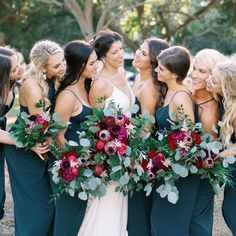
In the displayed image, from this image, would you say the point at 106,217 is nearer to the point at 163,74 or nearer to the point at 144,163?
the point at 144,163

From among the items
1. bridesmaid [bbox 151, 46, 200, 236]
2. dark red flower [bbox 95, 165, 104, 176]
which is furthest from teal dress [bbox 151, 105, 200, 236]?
dark red flower [bbox 95, 165, 104, 176]

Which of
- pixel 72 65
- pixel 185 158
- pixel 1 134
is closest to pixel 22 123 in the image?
pixel 1 134

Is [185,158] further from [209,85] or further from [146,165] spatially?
[209,85]

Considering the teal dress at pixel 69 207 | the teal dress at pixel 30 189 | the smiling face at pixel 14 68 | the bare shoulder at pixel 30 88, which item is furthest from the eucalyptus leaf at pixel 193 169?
the smiling face at pixel 14 68

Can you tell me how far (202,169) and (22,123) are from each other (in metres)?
1.48

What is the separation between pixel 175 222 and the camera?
4488 mm

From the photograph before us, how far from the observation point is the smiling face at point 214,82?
4375 mm

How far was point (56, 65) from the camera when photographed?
457cm

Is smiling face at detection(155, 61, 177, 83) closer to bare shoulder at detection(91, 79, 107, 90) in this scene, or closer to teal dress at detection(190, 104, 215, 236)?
bare shoulder at detection(91, 79, 107, 90)

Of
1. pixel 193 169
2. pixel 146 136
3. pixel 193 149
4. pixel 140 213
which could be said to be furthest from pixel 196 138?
pixel 140 213

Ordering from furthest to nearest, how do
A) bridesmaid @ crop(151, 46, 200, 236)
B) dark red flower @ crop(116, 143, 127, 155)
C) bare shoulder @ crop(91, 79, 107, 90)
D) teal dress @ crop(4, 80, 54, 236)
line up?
1. bare shoulder @ crop(91, 79, 107, 90)
2. teal dress @ crop(4, 80, 54, 236)
3. bridesmaid @ crop(151, 46, 200, 236)
4. dark red flower @ crop(116, 143, 127, 155)

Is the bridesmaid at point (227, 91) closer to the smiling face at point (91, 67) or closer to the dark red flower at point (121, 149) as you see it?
the dark red flower at point (121, 149)

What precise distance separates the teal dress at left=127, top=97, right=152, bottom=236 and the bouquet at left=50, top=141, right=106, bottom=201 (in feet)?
2.08

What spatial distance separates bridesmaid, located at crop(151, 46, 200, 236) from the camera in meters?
4.45
